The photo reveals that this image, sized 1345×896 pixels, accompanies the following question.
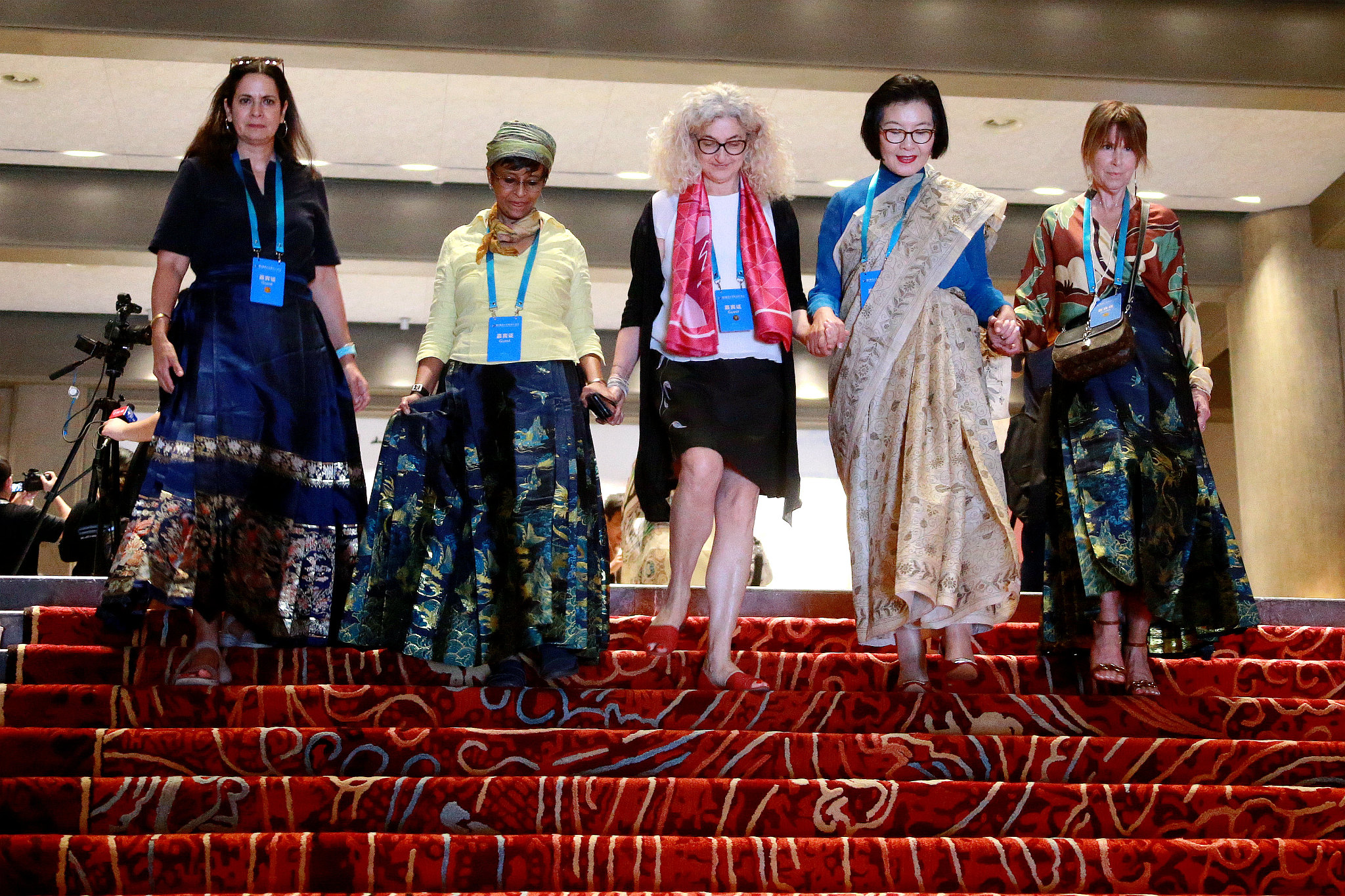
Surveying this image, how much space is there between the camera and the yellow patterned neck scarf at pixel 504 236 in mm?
4125

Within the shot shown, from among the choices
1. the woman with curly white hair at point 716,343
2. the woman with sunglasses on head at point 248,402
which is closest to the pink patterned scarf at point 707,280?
the woman with curly white hair at point 716,343

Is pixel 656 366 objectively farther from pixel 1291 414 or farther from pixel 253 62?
pixel 1291 414

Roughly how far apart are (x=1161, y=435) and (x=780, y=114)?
5068 millimetres

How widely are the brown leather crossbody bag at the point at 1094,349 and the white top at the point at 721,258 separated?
80 cm

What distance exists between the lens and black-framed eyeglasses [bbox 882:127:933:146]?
400 centimetres

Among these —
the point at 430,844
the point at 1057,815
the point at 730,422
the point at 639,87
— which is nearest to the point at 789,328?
the point at 730,422

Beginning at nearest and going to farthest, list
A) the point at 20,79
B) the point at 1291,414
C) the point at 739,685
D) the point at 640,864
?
the point at 640,864 → the point at 739,685 → the point at 20,79 → the point at 1291,414

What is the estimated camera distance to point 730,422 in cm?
386

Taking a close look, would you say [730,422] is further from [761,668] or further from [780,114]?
[780,114]

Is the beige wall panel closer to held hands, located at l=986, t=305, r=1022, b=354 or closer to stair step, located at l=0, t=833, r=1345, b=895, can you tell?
held hands, located at l=986, t=305, r=1022, b=354

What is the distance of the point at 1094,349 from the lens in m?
3.92

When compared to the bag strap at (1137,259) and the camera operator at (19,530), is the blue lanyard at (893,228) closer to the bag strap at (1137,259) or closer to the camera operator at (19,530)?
the bag strap at (1137,259)

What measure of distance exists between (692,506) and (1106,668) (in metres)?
1.21

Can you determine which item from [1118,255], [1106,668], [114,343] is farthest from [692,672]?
[114,343]
